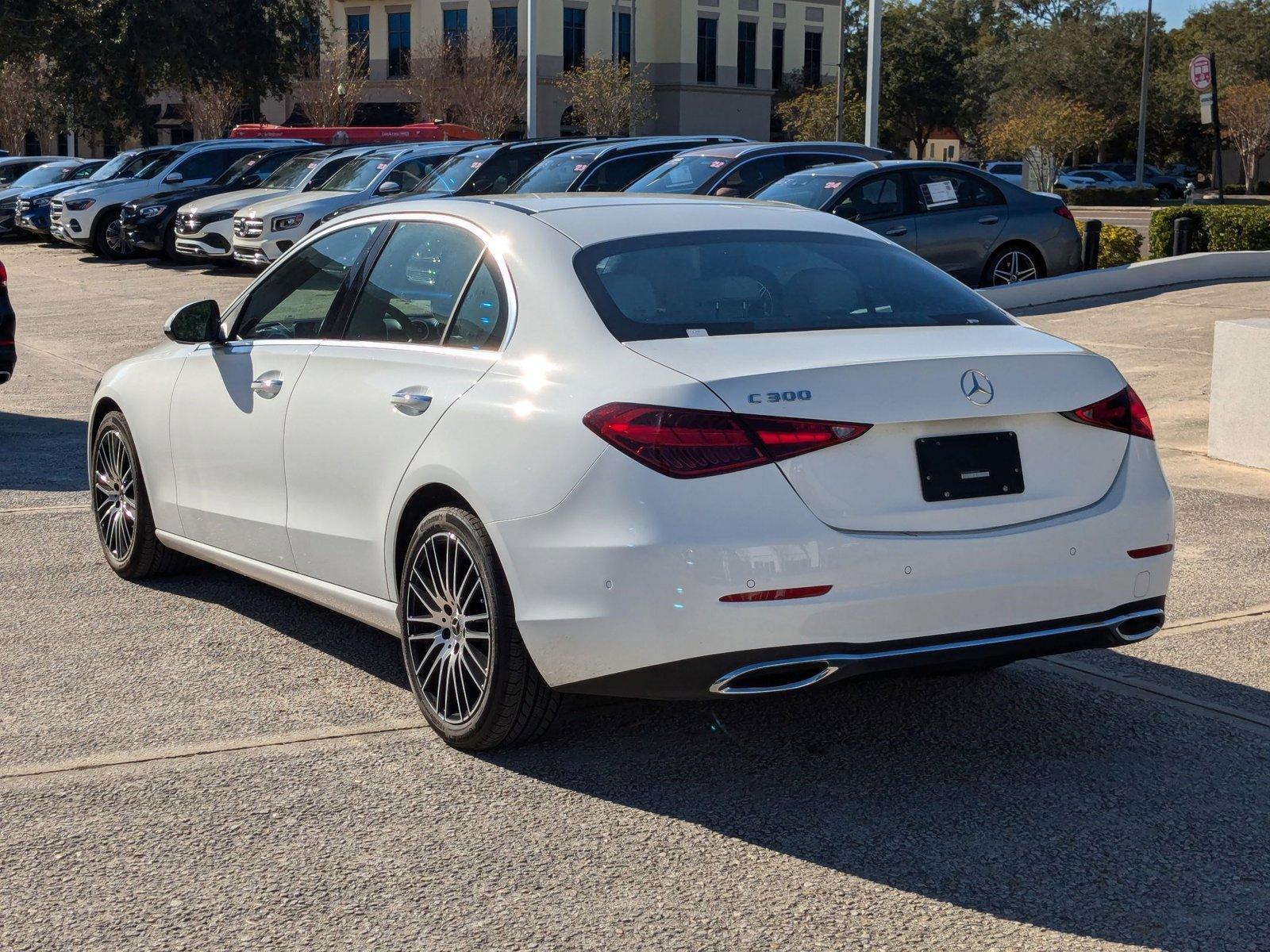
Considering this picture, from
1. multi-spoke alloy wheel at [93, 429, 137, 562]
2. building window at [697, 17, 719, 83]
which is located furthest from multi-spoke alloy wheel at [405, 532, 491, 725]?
building window at [697, 17, 719, 83]

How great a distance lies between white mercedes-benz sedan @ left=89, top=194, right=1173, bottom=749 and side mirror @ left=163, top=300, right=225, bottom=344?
547mm

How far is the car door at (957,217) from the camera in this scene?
16516 millimetres

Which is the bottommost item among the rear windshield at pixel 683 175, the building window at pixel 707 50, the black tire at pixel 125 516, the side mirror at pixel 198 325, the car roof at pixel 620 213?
the black tire at pixel 125 516

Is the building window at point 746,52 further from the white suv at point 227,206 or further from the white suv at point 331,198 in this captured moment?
the white suv at point 331,198

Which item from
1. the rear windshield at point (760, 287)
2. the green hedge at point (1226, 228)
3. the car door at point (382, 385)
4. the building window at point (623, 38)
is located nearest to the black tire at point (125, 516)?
the car door at point (382, 385)

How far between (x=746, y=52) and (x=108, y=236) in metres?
54.1

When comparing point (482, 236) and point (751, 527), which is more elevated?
point (482, 236)

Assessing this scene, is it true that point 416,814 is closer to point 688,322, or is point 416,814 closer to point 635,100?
point 688,322

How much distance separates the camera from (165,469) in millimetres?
6434

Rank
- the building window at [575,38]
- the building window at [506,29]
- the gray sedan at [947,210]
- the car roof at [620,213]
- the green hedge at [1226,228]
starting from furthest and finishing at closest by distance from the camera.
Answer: the building window at [575,38] → the building window at [506,29] → the green hedge at [1226,228] → the gray sedan at [947,210] → the car roof at [620,213]

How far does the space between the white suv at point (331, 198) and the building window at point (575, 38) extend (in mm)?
48537

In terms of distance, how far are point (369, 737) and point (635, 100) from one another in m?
65.9

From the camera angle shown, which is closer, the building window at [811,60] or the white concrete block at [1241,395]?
the white concrete block at [1241,395]

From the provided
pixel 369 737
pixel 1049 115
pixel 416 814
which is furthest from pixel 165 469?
pixel 1049 115
